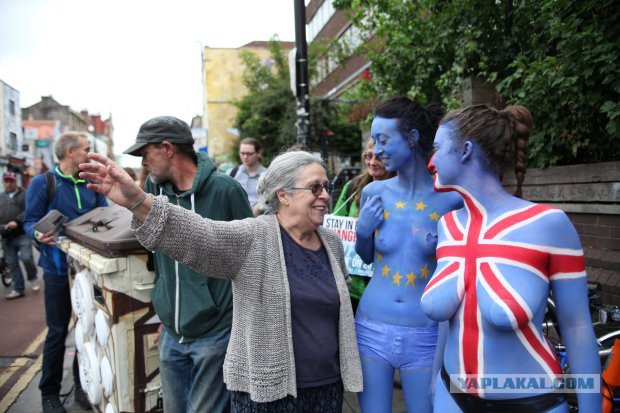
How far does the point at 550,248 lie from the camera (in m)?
1.44

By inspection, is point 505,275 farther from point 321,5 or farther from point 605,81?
point 321,5

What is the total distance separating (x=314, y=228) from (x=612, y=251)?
3242 millimetres

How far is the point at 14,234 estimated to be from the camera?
7902mm

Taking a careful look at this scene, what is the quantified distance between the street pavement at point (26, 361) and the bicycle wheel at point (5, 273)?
2.21 ft

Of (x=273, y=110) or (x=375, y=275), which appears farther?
(x=273, y=110)

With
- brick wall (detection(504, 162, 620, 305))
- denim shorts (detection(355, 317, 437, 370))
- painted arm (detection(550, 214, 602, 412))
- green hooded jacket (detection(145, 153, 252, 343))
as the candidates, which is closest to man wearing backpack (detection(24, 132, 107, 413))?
green hooded jacket (detection(145, 153, 252, 343))

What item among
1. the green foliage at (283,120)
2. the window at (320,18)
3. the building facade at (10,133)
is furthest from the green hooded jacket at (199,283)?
the building facade at (10,133)

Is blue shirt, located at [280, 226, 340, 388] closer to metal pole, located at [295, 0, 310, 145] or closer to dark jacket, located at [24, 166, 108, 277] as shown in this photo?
dark jacket, located at [24, 166, 108, 277]

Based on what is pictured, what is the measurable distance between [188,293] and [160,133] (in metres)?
0.82

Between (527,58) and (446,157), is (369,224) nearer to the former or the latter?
(446,157)

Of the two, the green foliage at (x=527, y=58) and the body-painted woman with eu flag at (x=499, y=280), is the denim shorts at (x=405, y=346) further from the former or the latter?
the green foliage at (x=527, y=58)

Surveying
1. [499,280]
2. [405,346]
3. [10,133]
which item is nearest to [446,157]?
[499,280]

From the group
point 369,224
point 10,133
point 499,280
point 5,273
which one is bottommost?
point 5,273

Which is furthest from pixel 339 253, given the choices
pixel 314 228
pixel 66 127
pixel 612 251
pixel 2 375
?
pixel 66 127
